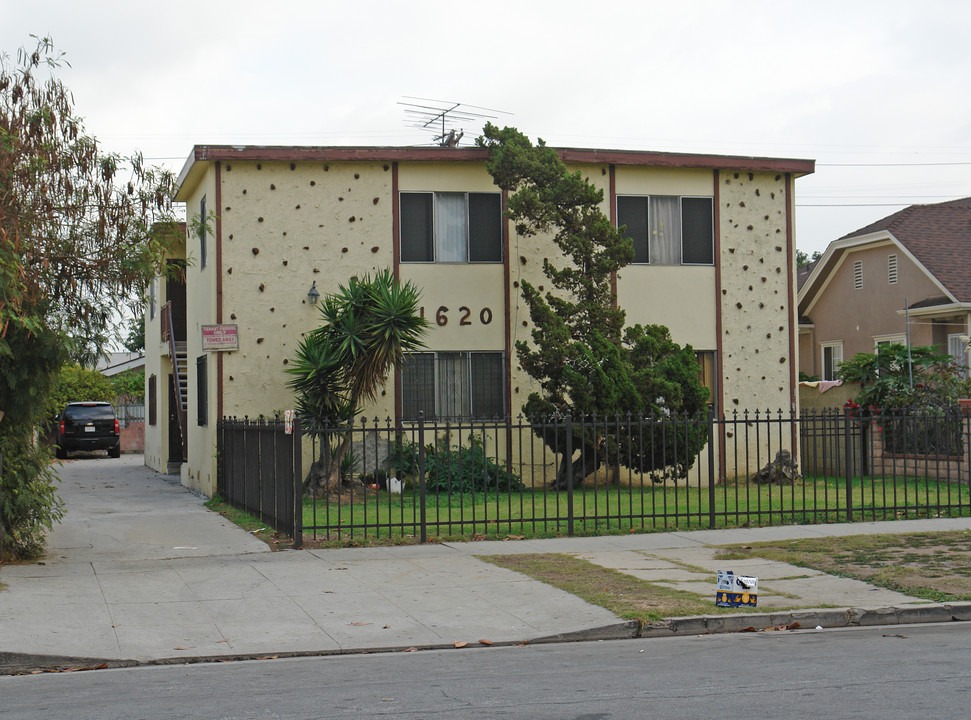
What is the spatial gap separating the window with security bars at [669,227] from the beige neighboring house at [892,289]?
797cm

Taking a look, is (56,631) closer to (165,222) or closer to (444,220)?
A: (165,222)

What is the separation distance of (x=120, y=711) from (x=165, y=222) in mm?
7089

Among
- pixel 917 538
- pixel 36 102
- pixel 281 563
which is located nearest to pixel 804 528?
pixel 917 538

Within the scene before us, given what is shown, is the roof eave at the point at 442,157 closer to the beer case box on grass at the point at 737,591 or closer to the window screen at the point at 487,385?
the window screen at the point at 487,385

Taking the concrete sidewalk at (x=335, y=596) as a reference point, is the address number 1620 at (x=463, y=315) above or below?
above

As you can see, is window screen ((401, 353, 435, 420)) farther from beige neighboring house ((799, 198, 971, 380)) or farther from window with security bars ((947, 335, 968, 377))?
window with security bars ((947, 335, 968, 377))

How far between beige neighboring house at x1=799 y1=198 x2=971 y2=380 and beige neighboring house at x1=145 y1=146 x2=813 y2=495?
23.7 ft

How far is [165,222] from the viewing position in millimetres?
12500

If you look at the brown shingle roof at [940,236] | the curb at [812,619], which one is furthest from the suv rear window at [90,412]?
the curb at [812,619]

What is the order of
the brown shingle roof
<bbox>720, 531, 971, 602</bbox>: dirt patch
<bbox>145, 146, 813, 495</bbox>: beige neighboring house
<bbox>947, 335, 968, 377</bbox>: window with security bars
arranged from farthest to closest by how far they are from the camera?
the brown shingle roof
<bbox>947, 335, 968, 377</bbox>: window with security bars
<bbox>145, 146, 813, 495</bbox>: beige neighboring house
<bbox>720, 531, 971, 602</bbox>: dirt patch

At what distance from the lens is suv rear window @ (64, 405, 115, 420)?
34.2 m

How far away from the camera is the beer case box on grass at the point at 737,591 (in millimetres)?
9523

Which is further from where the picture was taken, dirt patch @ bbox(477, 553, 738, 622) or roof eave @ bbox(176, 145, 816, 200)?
roof eave @ bbox(176, 145, 816, 200)

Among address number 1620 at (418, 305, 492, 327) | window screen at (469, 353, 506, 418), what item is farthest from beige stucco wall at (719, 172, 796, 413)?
address number 1620 at (418, 305, 492, 327)
